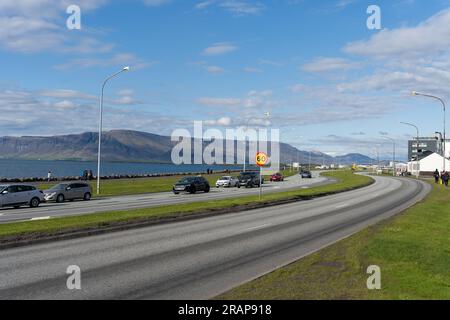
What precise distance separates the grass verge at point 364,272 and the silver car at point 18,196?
2375 centimetres

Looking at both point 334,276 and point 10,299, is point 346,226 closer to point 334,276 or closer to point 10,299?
point 334,276

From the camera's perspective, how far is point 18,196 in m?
32.0

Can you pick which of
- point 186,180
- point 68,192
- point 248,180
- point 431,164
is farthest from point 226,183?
point 431,164

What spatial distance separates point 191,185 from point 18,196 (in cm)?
1753

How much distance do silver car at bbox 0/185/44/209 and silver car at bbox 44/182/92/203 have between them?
307cm

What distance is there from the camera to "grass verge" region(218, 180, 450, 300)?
8.70 meters

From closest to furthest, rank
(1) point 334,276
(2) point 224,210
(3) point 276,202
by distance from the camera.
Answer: (1) point 334,276 < (2) point 224,210 < (3) point 276,202

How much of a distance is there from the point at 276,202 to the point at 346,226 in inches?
509

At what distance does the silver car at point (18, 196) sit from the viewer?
31.3 meters

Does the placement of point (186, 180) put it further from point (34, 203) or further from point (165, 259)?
point (165, 259)

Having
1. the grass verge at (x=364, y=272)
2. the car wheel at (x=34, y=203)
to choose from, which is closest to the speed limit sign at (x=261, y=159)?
the car wheel at (x=34, y=203)

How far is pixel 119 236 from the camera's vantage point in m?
16.8

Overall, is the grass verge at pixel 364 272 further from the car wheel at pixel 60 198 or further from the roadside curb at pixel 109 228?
the car wheel at pixel 60 198
